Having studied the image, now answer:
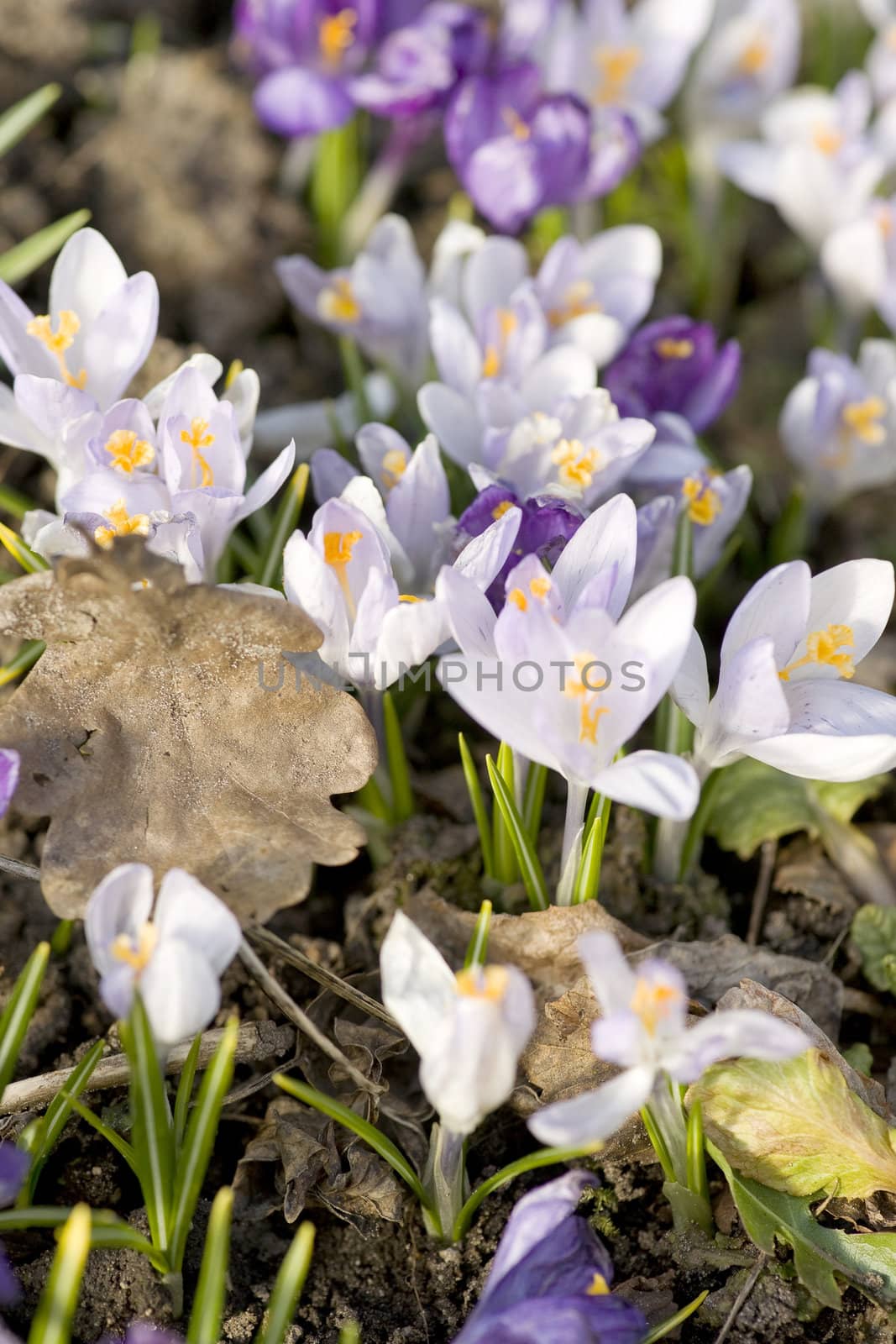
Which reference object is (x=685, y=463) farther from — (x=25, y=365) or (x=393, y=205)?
(x=393, y=205)

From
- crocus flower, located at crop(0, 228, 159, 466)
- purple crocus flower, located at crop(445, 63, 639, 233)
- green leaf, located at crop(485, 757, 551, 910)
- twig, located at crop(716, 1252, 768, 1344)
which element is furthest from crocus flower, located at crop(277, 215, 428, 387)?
twig, located at crop(716, 1252, 768, 1344)

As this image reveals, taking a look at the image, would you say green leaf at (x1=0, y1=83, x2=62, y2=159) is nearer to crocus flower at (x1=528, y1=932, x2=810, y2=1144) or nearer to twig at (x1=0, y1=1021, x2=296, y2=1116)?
twig at (x1=0, y1=1021, x2=296, y2=1116)

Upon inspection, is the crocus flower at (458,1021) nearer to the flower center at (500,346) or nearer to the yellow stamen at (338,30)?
the flower center at (500,346)

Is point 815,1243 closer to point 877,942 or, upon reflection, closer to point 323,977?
point 877,942

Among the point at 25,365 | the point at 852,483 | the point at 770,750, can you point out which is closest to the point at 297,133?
the point at 25,365

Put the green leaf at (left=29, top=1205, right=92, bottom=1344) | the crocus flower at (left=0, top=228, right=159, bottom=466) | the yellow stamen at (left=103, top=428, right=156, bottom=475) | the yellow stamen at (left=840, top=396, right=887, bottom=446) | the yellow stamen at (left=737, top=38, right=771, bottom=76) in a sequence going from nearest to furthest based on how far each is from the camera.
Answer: the green leaf at (left=29, top=1205, right=92, bottom=1344) → the yellow stamen at (left=103, top=428, right=156, bottom=475) → the crocus flower at (left=0, top=228, right=159, bottom=466) → the yellow stamen at (left=840, top=396, right=887, bottom=446) → the yellow stamen at (left=737, top=38, right=771, bottom=76)

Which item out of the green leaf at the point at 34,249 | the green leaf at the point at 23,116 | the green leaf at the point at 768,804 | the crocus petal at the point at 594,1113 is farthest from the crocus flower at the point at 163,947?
the green leaf at the point at 23,116
